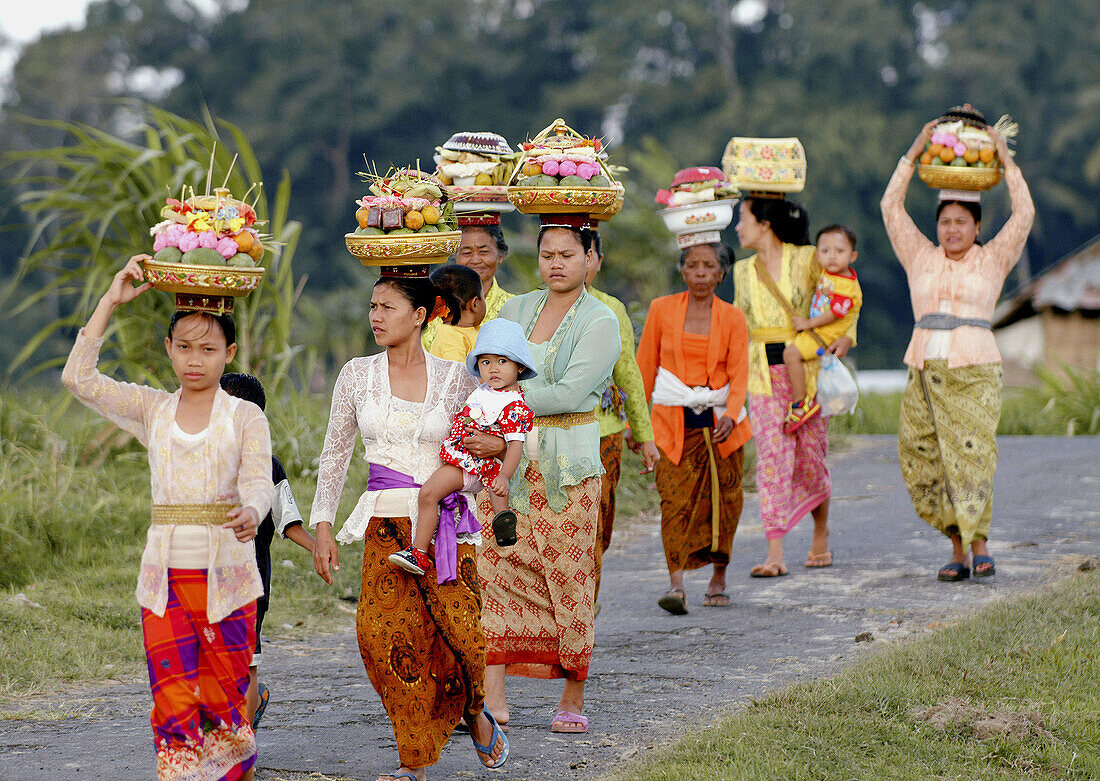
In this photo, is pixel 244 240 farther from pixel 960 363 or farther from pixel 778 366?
pixel 960 363

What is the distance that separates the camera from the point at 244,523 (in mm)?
3809

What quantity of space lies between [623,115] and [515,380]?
34528mm

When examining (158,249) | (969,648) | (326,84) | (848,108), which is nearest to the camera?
(158,249)

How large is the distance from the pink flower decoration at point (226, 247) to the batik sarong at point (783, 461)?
4087mm

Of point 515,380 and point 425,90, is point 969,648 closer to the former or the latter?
point 515,380

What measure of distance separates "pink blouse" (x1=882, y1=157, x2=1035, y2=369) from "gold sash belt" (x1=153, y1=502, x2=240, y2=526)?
430cm

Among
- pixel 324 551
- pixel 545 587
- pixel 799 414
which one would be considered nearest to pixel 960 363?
pixel 799 414

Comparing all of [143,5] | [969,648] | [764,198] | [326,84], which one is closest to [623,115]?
[326,84]

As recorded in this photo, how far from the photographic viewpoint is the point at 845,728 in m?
4.46

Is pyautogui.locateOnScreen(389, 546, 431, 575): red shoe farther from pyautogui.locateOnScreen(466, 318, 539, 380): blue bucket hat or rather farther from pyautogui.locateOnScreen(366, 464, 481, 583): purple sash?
pyautogui.locateOnScreen(466, 318, 539, 380): blue bucket hat

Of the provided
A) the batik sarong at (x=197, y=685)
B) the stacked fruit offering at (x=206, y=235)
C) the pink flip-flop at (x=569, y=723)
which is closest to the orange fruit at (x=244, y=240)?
the stacked fruit offering at (x=206, y=235)

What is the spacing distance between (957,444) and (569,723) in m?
3.30

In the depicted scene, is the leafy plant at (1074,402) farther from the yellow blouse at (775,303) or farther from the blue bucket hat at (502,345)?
the blue bucket hat at (502,345)

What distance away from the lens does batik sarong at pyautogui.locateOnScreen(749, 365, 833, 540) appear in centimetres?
750
